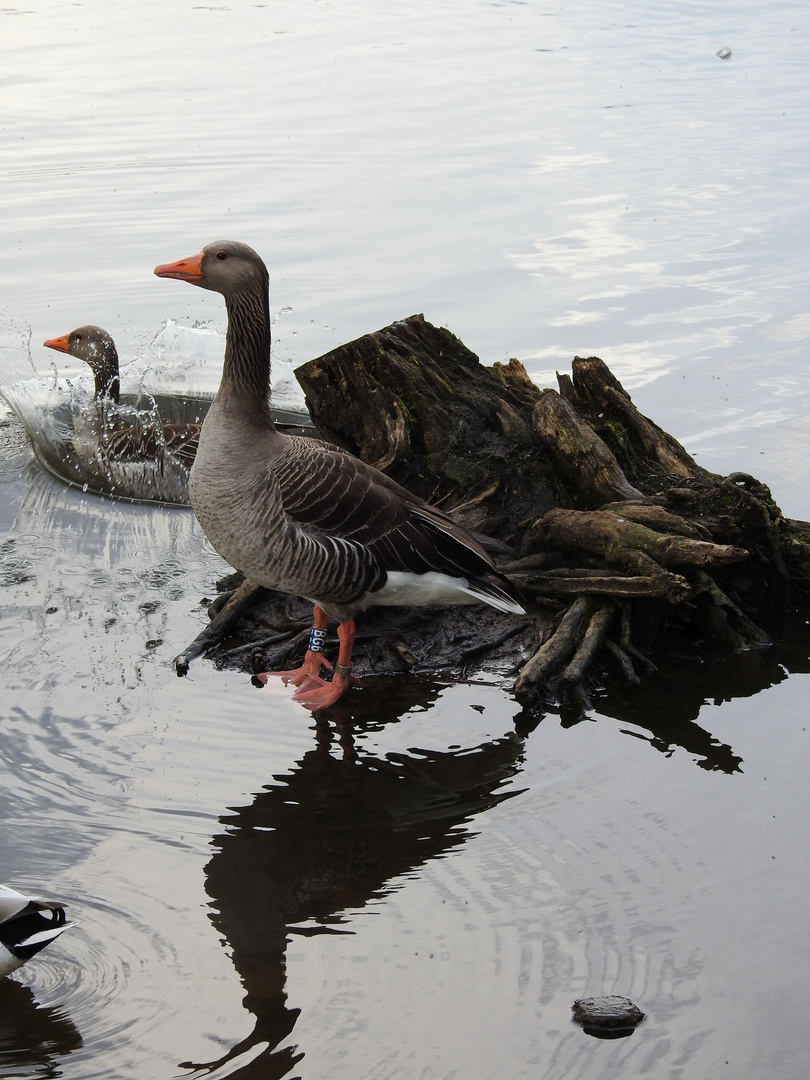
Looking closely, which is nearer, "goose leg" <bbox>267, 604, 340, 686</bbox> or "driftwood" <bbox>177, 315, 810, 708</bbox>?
"goose leg" <bbox>267, 604, 340, 686</bbox>

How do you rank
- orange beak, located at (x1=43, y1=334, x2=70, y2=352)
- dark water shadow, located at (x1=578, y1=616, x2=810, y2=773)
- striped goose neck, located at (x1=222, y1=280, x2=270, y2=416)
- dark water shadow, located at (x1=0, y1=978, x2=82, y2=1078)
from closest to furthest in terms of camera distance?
dark water shadow, located at (x1=0, y1=978, x2=82, y2=1078) → dark water shadow, located at (x1=578, y1=616, x2=810, y2=773) → striped goose neck, located at (x1=222, y1=280, x2=270, y2=416) → orange beak, located at (x1=43, y1=334, x2=70, y2=352)

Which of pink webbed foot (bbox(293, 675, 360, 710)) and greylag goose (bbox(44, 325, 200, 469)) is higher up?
greylag goose (bbox(44, 325, 200, 469))

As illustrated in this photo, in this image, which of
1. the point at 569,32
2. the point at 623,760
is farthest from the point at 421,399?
the point at 569,32

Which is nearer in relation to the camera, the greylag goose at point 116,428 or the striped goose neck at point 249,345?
the striped goose neck at point 249,345

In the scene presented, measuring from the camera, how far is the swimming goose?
4.52 m

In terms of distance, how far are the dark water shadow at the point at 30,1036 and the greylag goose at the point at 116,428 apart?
5860 millimetres

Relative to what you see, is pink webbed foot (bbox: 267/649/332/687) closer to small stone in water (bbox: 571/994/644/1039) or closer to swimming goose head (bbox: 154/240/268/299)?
swimming goose head (bbox: 154/240/268/299)

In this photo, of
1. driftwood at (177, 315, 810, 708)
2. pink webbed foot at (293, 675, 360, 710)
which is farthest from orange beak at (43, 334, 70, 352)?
pink webbed foot at (293, 675, 360, 710)

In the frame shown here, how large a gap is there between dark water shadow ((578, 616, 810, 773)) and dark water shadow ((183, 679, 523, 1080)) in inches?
29.4

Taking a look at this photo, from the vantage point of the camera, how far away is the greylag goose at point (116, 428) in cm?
1019

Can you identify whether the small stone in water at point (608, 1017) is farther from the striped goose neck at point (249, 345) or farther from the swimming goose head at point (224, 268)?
the swimming goose head at point (224, 268)

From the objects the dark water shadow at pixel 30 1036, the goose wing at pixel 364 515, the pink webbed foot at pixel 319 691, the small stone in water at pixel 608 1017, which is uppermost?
the goose wing at pixel 364 515

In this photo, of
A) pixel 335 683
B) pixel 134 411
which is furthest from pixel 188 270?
pixel 134 411

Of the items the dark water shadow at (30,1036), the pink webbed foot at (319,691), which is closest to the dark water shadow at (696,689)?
the pink webbed foot at (319,691)
